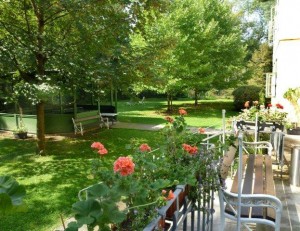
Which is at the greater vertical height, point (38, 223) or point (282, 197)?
point (282, 197)

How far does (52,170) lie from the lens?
285 inches

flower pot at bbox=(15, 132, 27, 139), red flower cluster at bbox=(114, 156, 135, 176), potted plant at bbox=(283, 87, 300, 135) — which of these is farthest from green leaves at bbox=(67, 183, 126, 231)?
potted plant at bbox=(283, 87, 300, 135)

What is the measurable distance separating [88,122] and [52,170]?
18.9 ft

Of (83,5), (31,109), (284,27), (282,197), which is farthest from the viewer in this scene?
(31,109)

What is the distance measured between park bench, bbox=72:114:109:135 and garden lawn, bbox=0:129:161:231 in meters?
0.55

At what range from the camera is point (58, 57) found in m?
7.38

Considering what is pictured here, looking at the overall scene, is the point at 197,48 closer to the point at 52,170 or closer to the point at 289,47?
the point at 289,47

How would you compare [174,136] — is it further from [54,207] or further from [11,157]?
[11,157]

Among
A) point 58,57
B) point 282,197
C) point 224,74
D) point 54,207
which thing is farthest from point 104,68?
point 224,74

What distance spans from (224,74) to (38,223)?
17.2 meters

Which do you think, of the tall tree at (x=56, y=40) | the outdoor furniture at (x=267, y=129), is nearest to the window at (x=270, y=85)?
the outdoor furniture at (x=267, y=129)

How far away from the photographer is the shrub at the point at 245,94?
63.8ft

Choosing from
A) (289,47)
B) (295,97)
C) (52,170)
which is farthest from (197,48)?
(52,170)

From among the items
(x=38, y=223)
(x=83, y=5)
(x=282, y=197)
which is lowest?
(x=38, y=223)
